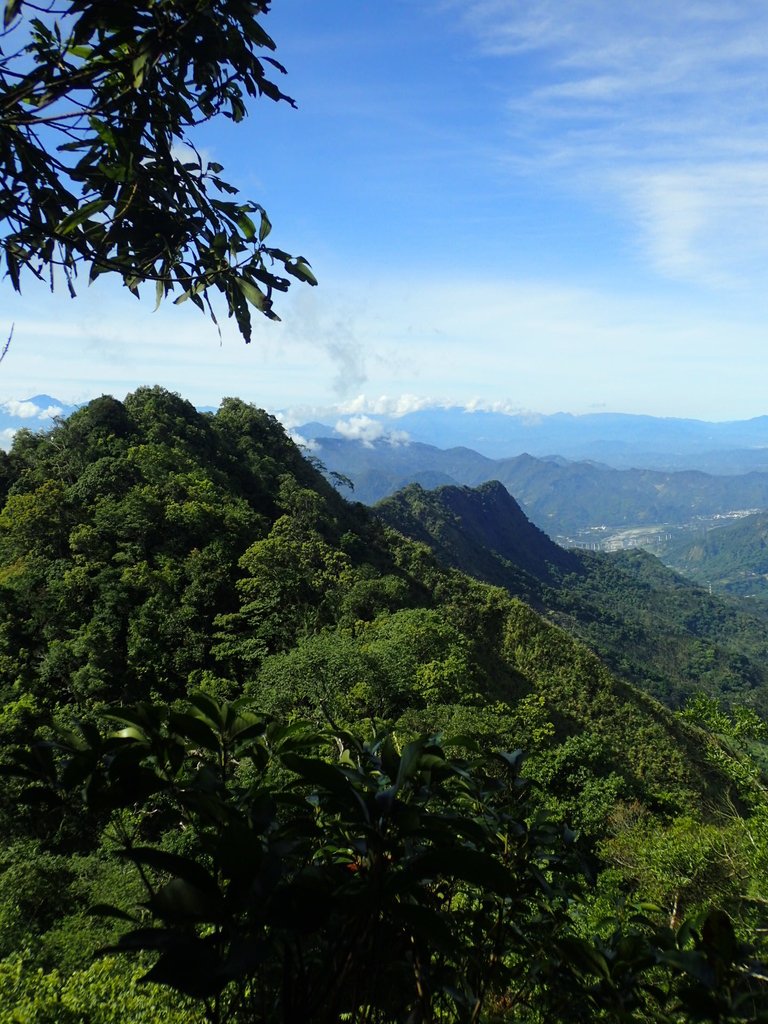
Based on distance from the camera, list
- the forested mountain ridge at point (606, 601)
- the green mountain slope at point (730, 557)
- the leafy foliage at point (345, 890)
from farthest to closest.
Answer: the green mountain slope at point (730, 557)
the forested mountain ridge at point (606, 601)
the leafy foliage at point (345, 890)

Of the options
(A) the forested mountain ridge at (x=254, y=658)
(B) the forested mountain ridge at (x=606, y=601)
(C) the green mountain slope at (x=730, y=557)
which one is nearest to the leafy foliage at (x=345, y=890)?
(A) the forested mountain ridge at (x=254, y=658)

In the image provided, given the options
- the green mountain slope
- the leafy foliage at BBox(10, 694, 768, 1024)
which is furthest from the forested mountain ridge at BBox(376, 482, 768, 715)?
the leafy foliage at BBox(10, 694, 768, 1024)

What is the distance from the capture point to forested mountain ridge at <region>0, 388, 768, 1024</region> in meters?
8.09

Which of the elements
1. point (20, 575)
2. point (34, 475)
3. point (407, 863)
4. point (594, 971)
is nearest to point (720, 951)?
point (594, 971)

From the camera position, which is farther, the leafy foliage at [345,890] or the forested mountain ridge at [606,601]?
the forested mountain ridge at [606,601]

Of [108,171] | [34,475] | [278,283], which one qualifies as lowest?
[34,475]

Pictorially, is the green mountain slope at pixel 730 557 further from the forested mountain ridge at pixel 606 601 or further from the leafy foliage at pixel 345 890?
the leafy foliage at pixel 345 890

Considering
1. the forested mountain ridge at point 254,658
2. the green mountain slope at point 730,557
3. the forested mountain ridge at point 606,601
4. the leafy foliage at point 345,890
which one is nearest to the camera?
the leafy foliage at point 345,890

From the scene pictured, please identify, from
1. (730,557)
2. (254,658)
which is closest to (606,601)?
(254,658)

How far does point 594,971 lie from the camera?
115 centimetres

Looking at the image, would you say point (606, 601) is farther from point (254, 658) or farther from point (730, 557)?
point (730, 557)

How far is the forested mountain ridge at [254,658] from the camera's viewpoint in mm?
8086

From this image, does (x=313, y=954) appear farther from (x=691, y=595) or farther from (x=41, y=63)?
(x=691, y=595)

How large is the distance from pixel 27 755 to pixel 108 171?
63.7 inches
